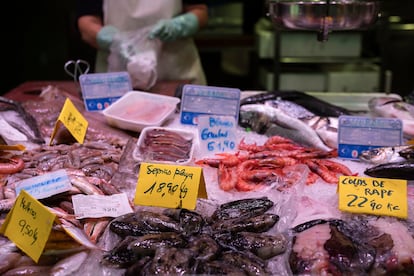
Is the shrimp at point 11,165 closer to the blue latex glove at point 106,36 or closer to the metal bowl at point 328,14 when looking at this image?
the metal bowl at point 328,14

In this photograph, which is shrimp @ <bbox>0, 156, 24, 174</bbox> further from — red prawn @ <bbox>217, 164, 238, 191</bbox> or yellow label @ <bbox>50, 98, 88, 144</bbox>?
red prawn @ <bbox>217, 164, 238, 191</bbox>

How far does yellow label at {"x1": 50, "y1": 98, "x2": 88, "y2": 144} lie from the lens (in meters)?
2.59

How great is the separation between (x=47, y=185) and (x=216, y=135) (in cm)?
89

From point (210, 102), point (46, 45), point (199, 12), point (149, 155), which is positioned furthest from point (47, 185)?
point (46, 45)

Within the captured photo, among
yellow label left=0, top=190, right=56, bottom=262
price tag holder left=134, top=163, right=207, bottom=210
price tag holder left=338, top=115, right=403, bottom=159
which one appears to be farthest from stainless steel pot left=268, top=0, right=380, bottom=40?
yellow label left=0, top=190, right=56, bottom=262

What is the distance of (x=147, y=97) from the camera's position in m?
3.18

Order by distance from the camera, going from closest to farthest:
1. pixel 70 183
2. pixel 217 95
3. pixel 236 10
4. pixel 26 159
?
1. pixel 70 183
2. pixel 26 159
3. pixel 217 95
4. pixel 236 10

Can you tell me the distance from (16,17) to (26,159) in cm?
532

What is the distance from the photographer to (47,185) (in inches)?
74.9

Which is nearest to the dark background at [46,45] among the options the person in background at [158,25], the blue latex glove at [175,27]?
the person in background at [158,25]

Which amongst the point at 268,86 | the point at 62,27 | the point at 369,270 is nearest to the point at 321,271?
Answer: the point at 369,270

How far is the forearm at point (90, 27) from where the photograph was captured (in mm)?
4066

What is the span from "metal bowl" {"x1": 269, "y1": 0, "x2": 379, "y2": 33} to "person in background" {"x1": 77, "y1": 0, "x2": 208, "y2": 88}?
1.46 metres

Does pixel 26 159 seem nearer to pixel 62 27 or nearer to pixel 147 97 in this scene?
pixel 147 97
